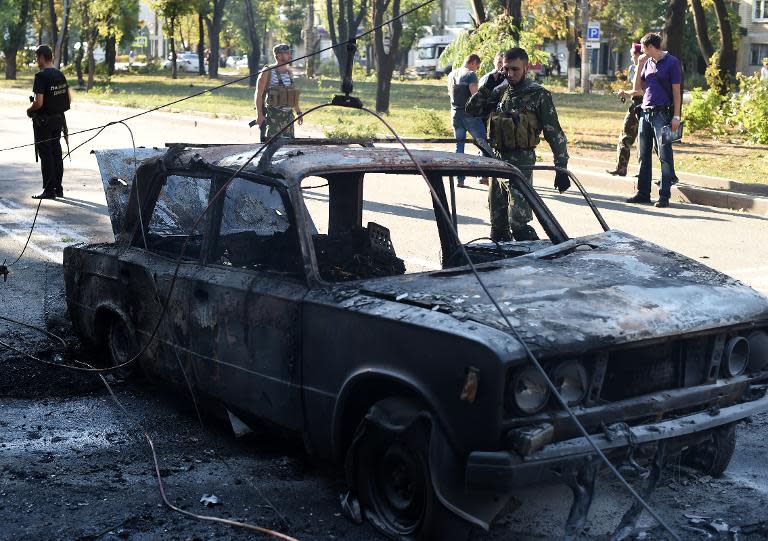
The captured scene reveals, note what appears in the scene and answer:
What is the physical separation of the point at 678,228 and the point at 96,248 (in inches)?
282

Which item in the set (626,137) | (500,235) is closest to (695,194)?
(626,137)

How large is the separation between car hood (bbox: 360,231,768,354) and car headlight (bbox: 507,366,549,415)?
10cm

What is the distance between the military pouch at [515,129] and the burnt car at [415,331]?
309 cm

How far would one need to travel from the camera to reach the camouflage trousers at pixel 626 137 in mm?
14312

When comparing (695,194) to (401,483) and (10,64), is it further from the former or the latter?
(10,64)

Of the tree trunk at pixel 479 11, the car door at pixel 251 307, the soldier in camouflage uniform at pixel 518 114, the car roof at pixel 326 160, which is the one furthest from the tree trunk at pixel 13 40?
the car door at pixel 251 307

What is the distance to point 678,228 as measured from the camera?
1152cm

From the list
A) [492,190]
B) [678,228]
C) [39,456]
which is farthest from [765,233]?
[39,456]

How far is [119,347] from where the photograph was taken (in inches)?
235

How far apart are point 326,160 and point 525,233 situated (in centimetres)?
125

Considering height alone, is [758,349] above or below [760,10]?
below

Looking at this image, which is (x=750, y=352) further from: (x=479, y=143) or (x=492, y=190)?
(x=492, y=190)

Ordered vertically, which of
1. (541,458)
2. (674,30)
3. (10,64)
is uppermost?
(674,30)

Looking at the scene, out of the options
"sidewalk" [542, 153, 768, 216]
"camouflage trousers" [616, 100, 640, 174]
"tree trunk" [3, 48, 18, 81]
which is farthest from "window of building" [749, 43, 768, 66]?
"camouflage trousers" [616, 100, 640, 174]
